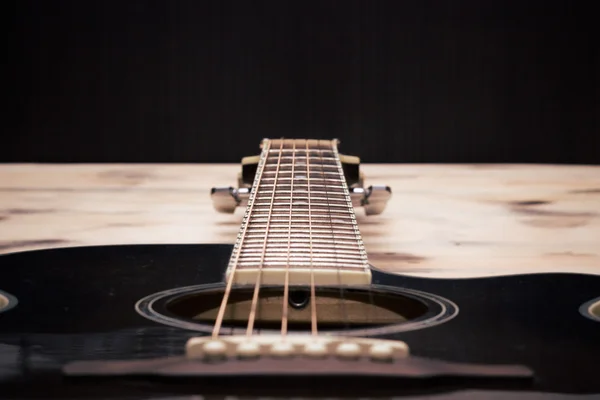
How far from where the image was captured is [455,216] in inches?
67.9

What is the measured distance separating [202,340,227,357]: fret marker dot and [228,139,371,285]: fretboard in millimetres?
234

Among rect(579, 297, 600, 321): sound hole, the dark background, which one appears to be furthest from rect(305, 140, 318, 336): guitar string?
the dark background

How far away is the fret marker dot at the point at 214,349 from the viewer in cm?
52

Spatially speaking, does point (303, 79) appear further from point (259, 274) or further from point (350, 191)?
point (259, 274)

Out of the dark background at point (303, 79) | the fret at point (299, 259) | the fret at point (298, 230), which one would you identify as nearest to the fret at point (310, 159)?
the fret at point (298, 230)

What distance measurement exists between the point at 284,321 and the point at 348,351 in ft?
0.28

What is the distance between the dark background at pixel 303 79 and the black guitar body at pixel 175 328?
70.4 inches

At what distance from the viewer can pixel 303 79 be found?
277cm

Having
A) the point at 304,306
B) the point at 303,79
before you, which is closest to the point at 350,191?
the point at 304,306

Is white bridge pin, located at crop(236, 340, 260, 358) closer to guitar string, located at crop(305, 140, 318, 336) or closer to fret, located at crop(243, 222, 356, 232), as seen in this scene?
guitar string, located at crop(305, 140, 318, 336)

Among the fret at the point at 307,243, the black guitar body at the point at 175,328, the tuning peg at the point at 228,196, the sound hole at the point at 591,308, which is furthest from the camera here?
the tuning peg at the point at 228,196

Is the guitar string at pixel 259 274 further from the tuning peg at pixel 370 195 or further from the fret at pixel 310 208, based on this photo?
the tuning peg at pixel 370 195

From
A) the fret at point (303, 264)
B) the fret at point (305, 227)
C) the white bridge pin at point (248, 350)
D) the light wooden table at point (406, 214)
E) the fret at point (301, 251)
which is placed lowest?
the light wooden table at point (406, 214)

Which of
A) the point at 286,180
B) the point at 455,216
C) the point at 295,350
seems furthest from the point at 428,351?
the point at 455,216
